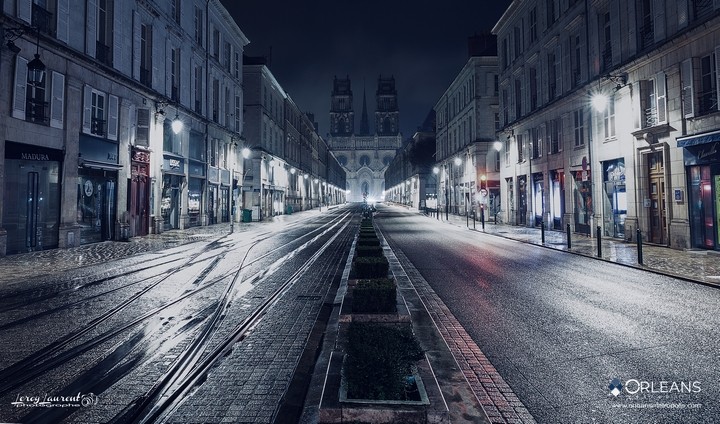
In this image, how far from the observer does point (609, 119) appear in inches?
738

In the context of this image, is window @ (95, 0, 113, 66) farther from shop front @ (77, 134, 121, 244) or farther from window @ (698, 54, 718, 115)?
window @ (698, 54, 718, 115)

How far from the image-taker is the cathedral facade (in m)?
162

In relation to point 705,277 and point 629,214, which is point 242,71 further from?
point 705,277

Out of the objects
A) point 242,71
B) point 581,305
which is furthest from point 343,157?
point 581,305

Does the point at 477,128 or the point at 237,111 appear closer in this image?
the point at 237,111

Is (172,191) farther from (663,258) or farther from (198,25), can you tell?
(663,258)

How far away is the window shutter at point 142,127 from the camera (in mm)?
20391

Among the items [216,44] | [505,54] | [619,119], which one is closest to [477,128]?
[505,54]

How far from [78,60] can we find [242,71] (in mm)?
24149

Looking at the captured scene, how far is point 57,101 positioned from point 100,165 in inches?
131

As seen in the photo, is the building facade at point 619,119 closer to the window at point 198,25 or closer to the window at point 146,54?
the window at point 146,54

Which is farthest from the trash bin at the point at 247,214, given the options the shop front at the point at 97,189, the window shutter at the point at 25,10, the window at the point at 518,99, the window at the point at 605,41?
the window at the point at 605,41

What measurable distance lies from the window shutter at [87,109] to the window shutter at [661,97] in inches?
981

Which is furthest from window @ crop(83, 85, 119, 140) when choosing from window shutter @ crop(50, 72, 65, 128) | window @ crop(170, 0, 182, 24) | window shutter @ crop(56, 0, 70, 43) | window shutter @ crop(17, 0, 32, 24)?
window @ crop(170, 0, 182, 24)
